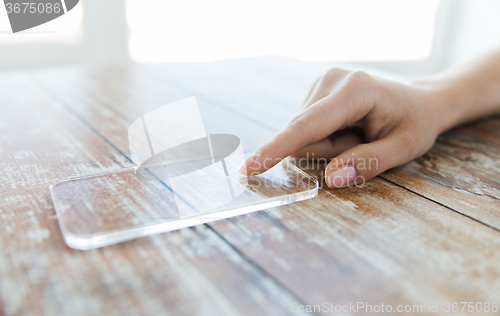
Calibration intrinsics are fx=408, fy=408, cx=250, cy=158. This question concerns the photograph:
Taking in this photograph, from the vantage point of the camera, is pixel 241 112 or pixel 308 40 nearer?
pixel 241 112

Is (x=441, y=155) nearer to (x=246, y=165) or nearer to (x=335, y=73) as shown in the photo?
(x=335, y=73)

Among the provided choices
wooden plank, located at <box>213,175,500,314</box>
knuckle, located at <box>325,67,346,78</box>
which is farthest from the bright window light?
wooden plank, located at <box>213,175,500,314</box>

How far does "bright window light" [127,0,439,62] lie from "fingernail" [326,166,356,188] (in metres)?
2.84

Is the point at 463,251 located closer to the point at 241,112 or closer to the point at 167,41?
the point at 241,112

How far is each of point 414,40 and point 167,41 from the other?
8.69 feet

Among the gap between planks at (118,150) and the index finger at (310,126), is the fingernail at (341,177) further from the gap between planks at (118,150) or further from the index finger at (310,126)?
the gap between planks at (118,150)

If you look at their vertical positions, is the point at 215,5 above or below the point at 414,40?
above

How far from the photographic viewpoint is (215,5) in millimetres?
3523

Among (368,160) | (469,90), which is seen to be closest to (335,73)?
(368,160)

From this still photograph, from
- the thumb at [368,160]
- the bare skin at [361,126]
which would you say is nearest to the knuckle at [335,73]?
the bare skin at [361,126]

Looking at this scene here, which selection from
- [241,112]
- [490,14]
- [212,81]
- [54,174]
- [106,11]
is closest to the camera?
[54,174]

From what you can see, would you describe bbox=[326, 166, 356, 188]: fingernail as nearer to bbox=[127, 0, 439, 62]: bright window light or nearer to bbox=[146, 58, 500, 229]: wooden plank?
bbox=[146, 58, 500, 229]: wooden plank

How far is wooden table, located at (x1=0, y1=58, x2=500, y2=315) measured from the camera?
30cm

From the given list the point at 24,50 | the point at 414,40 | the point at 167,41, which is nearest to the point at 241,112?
the point at 24,50
